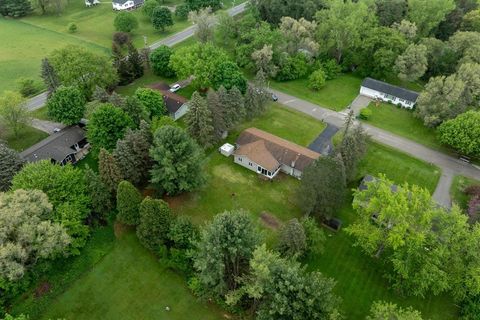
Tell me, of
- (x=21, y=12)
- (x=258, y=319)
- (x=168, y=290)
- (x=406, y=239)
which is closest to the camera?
(x=258, y=319)

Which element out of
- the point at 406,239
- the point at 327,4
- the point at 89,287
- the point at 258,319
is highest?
the point at 327,4

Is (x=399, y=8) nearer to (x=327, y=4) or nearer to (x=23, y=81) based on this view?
(x=327, y=4)

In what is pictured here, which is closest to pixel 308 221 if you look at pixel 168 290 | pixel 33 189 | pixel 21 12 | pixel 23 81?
pixel 168 290

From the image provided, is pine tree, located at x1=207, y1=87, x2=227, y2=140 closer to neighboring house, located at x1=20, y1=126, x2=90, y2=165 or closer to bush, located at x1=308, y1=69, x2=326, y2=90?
neighboring house, located at x1=20, y1=126, x2=90, y2=165

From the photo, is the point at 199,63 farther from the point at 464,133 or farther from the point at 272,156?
the point at 464,133

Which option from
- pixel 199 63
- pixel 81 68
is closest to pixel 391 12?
pixel 199 63

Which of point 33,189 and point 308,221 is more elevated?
point 33,189

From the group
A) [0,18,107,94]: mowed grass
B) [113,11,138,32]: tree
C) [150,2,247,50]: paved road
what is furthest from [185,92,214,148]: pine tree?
[113,11,138,32]: tree

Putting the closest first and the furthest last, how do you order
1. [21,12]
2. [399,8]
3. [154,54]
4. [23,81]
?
[23,81]
[154,54]
[399,8]
[21,12]
